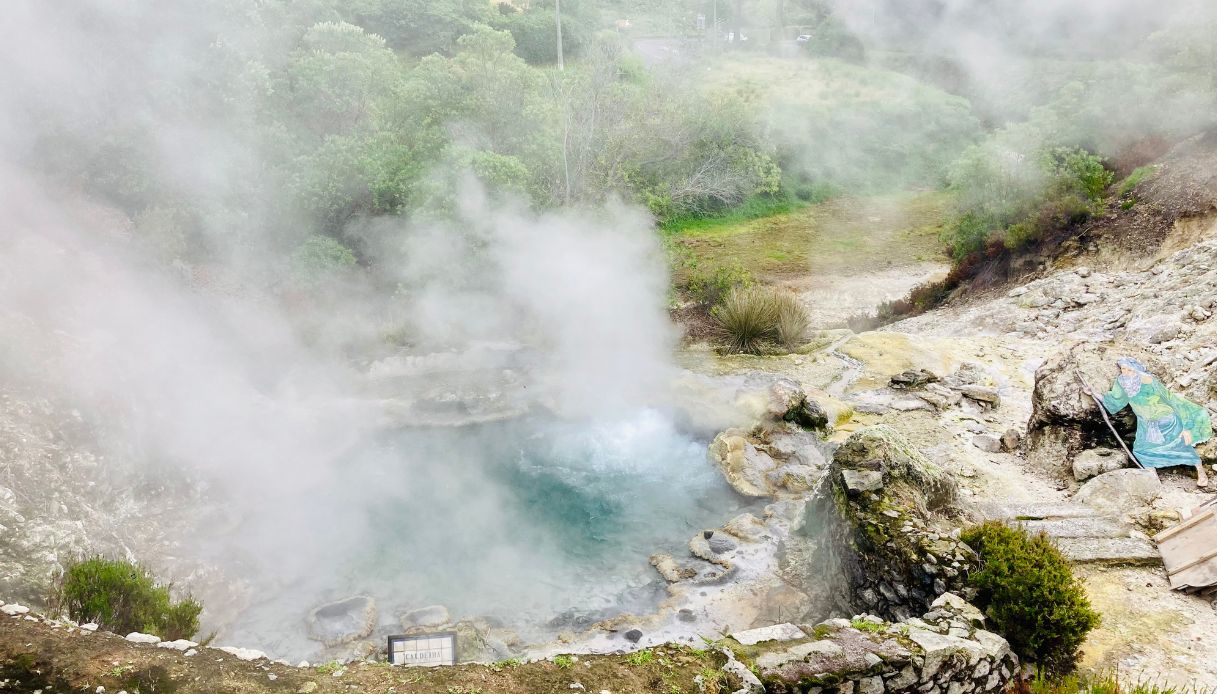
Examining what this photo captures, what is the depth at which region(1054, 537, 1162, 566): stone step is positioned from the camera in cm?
575

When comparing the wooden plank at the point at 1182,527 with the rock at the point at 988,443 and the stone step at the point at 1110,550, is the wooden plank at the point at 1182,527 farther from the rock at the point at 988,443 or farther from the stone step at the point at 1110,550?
the rock at the point at 988,443

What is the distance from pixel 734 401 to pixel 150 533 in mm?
7486

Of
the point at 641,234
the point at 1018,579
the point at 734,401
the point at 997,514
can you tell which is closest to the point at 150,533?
the point at 734,401

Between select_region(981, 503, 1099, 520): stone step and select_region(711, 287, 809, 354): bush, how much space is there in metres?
6.14

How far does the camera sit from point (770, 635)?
4.59 m

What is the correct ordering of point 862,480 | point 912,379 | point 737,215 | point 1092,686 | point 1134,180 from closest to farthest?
point 1092,686 < point 862,480 < point 912,379 < point 1134,180 < point 737,215

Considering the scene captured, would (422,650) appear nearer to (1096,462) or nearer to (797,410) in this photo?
(797,410)

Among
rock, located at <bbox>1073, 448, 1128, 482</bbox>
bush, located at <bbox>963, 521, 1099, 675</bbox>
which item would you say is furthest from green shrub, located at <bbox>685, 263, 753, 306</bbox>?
bush, located at <bbox>963, 521, 1099, 675</bbox>

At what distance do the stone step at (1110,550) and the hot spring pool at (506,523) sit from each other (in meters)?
3.51

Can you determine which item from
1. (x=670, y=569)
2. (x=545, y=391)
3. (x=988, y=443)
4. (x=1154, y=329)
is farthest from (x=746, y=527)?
(x=1154, y=329)

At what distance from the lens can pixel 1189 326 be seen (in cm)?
922

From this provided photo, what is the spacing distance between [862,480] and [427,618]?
13.7 ft

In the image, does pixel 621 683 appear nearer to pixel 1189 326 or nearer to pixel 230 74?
pixel 1189 326

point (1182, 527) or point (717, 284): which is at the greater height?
point (717, 284)
